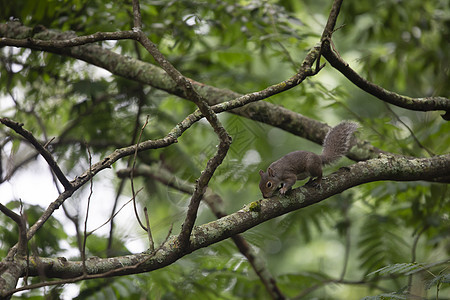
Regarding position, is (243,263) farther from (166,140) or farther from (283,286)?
(166,140)

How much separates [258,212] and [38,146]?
3.63 ft

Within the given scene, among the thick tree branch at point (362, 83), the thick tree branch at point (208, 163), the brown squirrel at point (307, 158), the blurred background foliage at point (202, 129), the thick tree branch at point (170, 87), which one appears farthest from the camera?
the blurred background foliage at point (202, 129)

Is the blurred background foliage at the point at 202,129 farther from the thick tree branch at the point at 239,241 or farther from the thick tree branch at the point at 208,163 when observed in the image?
the thick tree branch at the point at 208,163

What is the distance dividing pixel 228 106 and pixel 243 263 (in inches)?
83.7

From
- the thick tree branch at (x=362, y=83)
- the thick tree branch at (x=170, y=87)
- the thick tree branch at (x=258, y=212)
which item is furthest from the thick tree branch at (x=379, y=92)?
the thick tree branch at (x=170, y=87)

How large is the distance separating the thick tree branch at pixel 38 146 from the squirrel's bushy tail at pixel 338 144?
200 cm

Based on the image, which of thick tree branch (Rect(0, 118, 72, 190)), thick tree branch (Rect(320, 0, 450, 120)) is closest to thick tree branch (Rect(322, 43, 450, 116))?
thick tree branch (Rect(320, 0, 450, 120))

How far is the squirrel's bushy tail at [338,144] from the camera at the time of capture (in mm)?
3348

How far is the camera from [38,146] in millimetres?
1930

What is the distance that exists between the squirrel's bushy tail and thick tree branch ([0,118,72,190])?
200cm

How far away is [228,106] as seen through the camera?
2258 millimetres

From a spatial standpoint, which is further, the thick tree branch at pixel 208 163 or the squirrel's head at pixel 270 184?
the squirrel's head at pixel 270 184

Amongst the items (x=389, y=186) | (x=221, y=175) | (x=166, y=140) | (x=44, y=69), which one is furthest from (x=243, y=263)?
(x=44, y=69)

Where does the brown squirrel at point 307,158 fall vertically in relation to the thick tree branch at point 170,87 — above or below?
below
